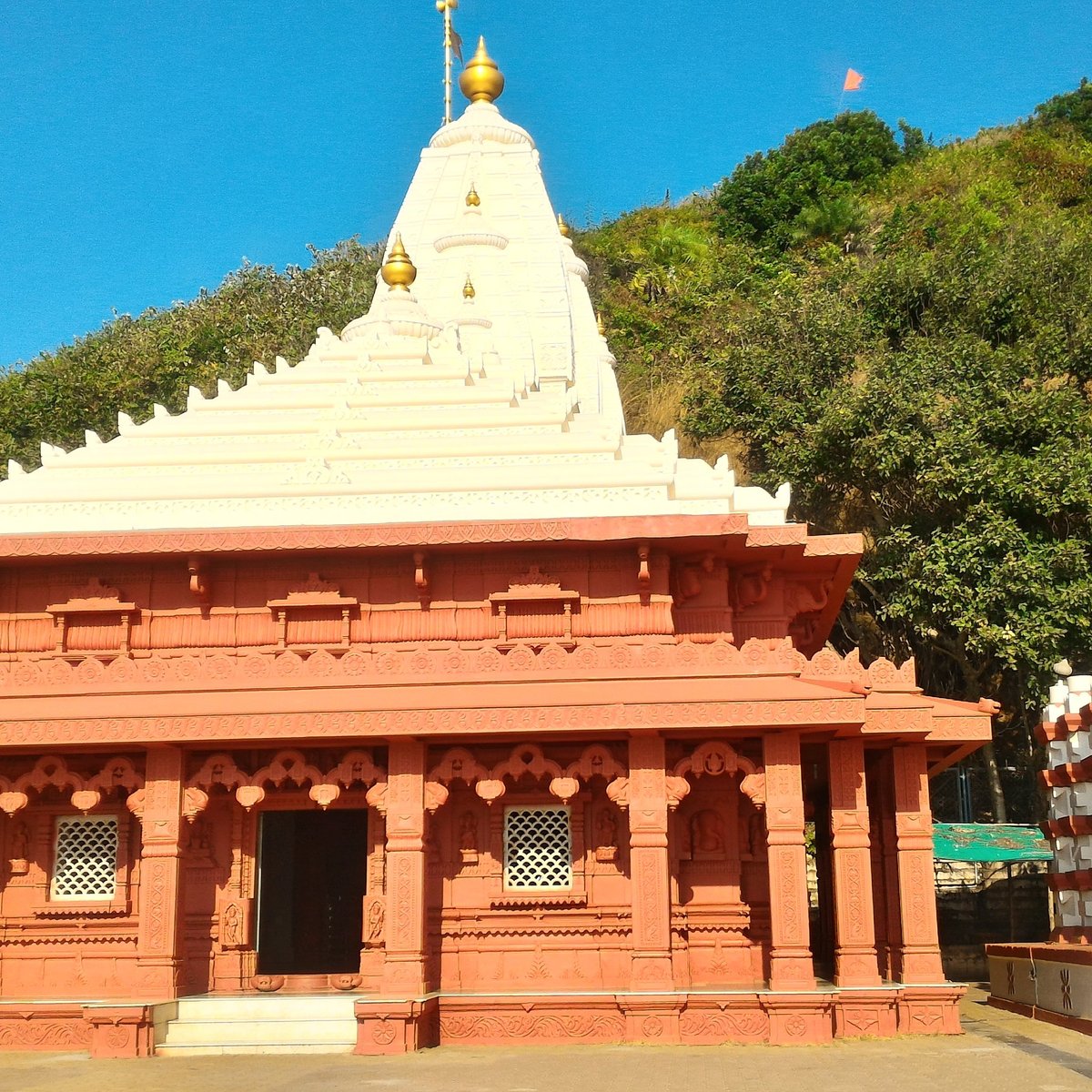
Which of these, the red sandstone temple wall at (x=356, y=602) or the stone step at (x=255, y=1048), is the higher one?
→ the red sandstone temple wall at (x=356, y=602)

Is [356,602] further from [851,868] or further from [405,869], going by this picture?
[851,868]

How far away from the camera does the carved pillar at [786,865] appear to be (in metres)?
11.9

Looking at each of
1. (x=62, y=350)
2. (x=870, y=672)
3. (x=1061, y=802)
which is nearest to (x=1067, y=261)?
(x=1061, y=802)

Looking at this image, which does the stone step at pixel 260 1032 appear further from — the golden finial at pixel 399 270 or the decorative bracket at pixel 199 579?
the golden finial at pixel 399 270

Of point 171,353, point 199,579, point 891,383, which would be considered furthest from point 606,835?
point 171,353

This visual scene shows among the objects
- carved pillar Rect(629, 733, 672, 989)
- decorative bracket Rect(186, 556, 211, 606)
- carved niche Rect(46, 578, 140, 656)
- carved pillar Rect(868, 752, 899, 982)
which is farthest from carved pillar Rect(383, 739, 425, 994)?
carved pillar Rect(868, 752, 899, 982)

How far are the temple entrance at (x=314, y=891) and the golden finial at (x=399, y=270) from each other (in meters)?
7.39

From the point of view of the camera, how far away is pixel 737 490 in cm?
1584

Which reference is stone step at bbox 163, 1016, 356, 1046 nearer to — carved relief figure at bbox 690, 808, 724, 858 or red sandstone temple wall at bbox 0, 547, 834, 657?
carved relief figure at bbox 690, 808, 724, 858

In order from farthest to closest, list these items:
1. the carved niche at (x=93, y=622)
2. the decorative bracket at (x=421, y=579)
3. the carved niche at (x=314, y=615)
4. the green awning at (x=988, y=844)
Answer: the green awning at (x=988, y=844) → the carved niche at (x=93, y=622) → the carved niche at (x=314, y=615) → the decorative bracket at (x=421, y=579)

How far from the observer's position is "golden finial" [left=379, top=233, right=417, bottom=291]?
1873cm

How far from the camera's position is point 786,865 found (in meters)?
12.0

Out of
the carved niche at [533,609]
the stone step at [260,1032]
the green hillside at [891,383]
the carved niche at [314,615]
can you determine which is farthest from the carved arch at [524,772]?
the green hillside at [891,383]

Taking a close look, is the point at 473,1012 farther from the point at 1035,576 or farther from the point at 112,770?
the point at 1035,576
